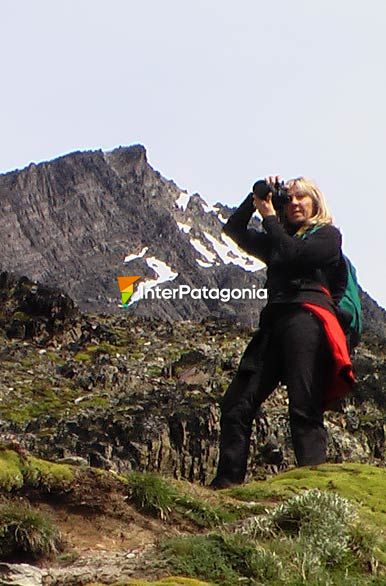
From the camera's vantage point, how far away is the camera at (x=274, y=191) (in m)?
9.75

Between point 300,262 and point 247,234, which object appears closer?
point 300,262

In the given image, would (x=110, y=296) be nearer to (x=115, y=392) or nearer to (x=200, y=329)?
(x=200, y=329)

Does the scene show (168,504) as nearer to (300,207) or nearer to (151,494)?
(151,494)

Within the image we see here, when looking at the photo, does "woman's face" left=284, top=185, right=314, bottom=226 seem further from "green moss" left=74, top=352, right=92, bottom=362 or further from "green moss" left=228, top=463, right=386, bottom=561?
"green moss" left=74, top=352, right=92, bottom=362

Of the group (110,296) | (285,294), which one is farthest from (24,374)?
(110,296)

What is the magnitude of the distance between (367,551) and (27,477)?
2.34m

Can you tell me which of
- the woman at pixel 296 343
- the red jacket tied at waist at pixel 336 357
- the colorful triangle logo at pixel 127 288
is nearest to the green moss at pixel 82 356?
the woman at pixel 296 343

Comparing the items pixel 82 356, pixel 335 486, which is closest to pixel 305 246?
pixel 335 486

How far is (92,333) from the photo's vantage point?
6259 centimetres

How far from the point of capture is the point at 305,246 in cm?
933

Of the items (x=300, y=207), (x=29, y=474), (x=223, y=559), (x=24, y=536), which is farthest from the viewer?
(x=300, y=207)

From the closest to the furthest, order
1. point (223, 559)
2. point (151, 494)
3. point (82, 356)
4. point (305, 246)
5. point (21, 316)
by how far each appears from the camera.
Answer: point (223, 559)
point (151, 494)
point (305, 246)
point (82, 356)
point (21, 316)

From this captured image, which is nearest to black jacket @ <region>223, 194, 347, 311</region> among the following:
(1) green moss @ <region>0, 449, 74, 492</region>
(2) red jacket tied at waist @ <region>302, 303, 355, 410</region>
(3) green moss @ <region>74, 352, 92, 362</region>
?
(2) red jacket tied at waist @ <region>302, 303, 355, 410</region>

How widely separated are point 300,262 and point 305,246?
149mm
